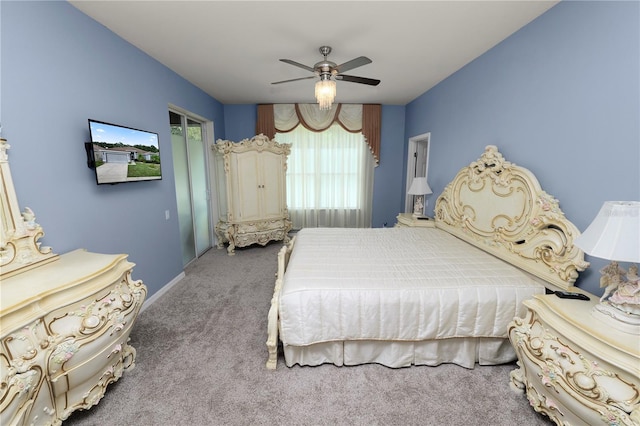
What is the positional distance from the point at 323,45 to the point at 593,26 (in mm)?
1934

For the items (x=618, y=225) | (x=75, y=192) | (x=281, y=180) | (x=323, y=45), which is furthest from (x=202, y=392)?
(x=281, y=180)

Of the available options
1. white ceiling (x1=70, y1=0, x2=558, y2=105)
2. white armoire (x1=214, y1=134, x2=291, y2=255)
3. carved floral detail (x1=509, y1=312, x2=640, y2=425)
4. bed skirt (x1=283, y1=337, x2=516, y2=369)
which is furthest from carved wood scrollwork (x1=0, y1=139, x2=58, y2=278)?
carved floral detail (x1=509, y1=312, x2=640, y2=425)

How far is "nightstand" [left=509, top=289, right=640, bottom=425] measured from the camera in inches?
42.4

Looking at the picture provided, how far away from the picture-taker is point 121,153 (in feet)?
7.29

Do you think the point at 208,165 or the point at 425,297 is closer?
the point at 425,297

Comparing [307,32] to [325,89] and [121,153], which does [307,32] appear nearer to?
[325,89]

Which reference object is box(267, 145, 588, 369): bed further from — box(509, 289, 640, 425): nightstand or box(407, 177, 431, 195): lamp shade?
box(407, 177, 431, 195): lamp shade

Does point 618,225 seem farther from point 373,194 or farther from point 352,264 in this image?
point 373,194

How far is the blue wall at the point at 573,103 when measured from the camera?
1512 mm

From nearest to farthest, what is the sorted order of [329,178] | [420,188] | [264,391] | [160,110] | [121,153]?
[264,391] < [121,153] < [160,110] < [420,188] < [329,178]

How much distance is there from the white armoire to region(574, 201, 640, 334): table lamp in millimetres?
3807

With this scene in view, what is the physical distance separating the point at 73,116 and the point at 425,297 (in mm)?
2798

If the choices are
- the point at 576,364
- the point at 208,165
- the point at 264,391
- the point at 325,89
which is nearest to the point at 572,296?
the point at 576,364

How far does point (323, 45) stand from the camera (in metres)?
2.46
